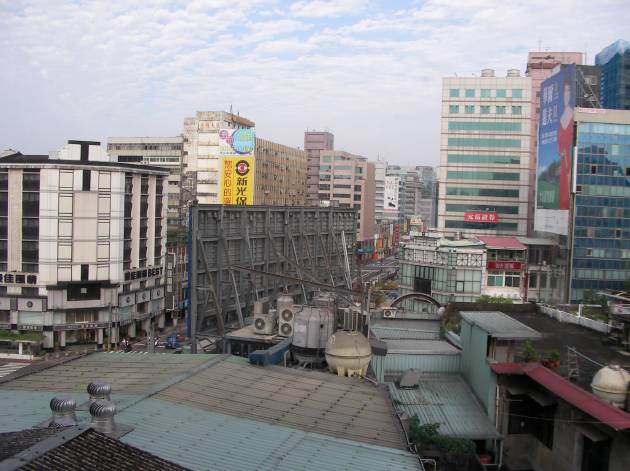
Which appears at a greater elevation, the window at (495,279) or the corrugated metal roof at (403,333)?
the corrugated metal roof at (403,333)

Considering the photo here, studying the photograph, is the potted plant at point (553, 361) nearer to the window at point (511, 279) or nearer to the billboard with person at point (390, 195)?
the window at point (511, 279)

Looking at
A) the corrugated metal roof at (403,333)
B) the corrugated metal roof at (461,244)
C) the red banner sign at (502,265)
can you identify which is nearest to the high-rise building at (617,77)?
the red banner sign at (502,265)

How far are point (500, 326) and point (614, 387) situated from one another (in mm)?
6451

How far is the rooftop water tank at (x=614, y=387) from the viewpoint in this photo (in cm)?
1830

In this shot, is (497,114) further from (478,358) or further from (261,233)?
(478,358)

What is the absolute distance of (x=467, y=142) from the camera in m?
86.5

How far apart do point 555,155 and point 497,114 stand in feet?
62.6

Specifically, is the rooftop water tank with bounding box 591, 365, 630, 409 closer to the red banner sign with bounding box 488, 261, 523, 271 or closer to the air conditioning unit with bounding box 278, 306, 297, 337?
the air conditioning unit with bounding box 278, 306, 297, 337

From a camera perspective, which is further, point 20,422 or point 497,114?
point 497,114

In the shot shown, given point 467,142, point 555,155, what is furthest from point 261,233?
point 467,142

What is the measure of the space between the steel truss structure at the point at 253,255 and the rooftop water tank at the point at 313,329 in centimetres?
468

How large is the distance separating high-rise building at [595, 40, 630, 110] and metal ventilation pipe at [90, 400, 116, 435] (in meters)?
97.5

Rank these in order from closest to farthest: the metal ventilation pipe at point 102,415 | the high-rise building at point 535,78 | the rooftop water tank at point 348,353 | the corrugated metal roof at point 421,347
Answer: the metal ventilation pipe at point 102,415 < the rooftop water tank at point 348,353 < the corrugated metal roof at point 421,347 < the high-rise building at point 535,78

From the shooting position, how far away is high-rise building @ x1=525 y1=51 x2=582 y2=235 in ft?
288
